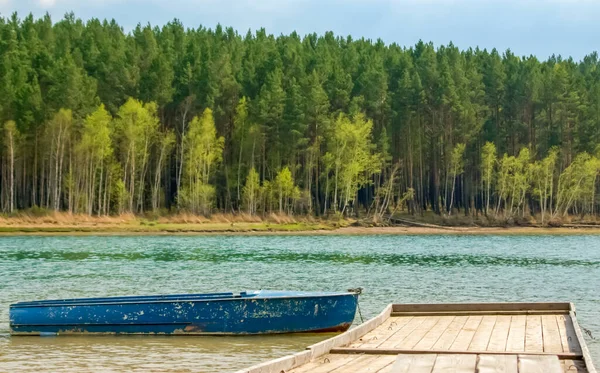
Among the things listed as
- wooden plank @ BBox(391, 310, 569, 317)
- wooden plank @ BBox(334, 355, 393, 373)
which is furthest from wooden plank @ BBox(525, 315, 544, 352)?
wooden plank @ BBox(334, 355, 393, 373)

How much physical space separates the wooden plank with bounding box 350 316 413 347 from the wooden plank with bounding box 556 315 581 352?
3.25m

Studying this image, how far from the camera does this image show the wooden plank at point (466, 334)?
17047 millimetres

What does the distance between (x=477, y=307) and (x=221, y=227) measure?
70.0m

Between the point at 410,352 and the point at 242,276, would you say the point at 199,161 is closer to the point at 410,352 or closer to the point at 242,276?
the point at 242,276

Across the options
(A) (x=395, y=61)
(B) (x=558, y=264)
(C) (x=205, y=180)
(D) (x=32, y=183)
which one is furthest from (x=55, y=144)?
(B) (x=558, y=264)

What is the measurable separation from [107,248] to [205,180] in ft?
118

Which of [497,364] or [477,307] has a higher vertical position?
[497,364]

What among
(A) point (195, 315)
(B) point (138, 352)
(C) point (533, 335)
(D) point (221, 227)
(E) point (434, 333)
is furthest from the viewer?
(D) point (221, 227)

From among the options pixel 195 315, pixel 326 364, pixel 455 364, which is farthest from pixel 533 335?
pixel 195 315

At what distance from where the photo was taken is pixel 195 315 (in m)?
24.9

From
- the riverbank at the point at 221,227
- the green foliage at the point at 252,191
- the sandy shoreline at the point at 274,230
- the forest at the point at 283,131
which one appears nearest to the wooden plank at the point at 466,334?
the sandy shoreline at the point at 274,230

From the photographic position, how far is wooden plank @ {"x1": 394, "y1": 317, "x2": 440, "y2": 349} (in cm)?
1734

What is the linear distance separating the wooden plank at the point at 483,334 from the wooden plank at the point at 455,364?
1870mm

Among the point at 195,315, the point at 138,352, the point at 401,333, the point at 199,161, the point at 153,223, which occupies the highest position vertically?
the point at 199,161
